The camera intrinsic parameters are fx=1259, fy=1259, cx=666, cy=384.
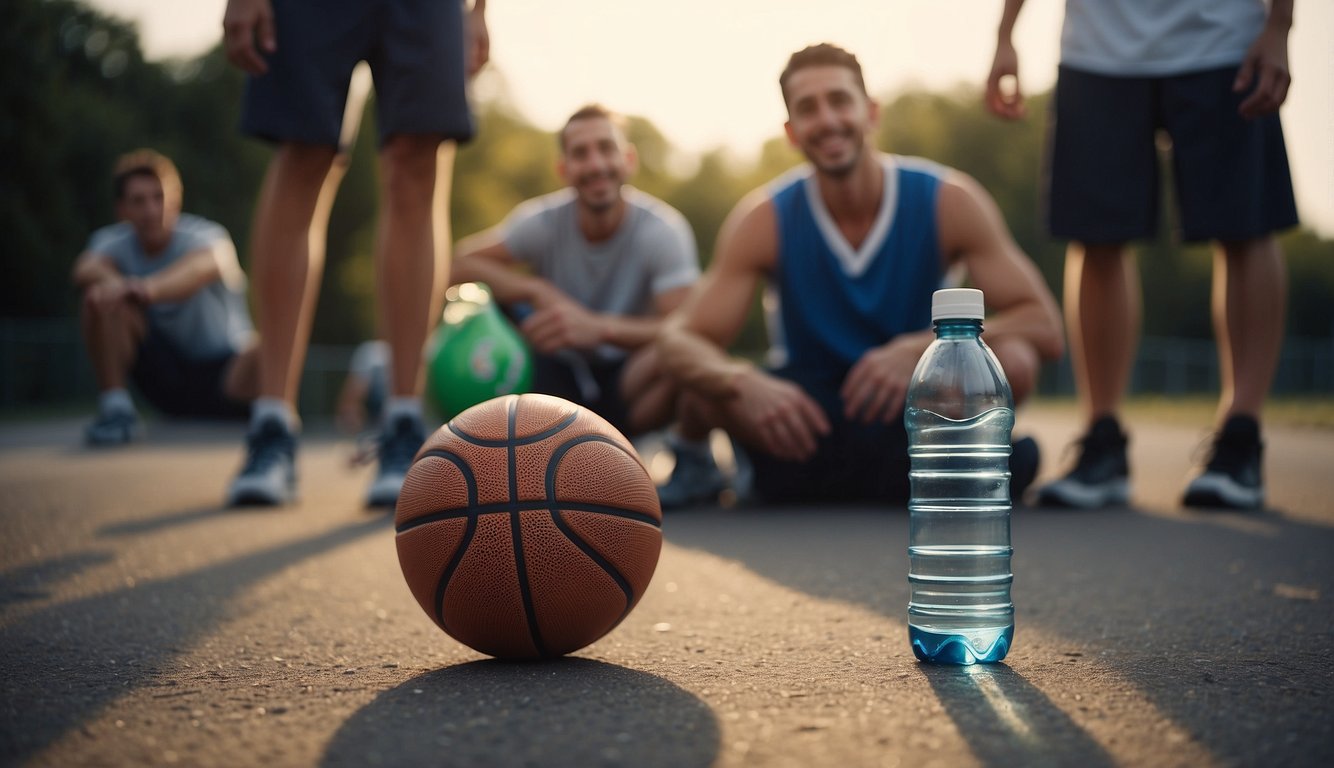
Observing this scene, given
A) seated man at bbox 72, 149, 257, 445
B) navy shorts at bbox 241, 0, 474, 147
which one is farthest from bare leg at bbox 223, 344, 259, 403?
navy shorts at bbox 241, 0, 474, 147

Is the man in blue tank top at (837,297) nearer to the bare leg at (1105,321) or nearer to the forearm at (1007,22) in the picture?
the bare leg at (1105,321)

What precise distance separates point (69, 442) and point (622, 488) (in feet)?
26.3

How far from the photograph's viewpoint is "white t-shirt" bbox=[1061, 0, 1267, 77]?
4562 millimetres

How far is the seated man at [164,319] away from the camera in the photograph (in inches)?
331

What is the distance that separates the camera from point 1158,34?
15.2 feet

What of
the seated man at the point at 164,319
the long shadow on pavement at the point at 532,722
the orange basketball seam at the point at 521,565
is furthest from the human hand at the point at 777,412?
the seated man at the point at 164,319

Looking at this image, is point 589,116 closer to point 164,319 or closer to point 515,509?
point 515,509

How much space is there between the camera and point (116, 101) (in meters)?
27.8

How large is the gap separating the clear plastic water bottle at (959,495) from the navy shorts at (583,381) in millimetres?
3281

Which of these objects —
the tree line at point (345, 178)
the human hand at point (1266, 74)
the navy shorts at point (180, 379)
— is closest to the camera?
the human hand at point (1266, 74)

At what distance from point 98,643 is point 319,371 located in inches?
882

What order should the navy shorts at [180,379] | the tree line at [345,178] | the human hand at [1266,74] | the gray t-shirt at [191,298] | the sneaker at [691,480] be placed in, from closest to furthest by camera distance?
1. the human hand at [1266,74]
2. the sneaker at [691,480]
3. the gray t-shirt at [191,298]
4. the navy shorts at [180,379]
5. the tree line at [345,178]

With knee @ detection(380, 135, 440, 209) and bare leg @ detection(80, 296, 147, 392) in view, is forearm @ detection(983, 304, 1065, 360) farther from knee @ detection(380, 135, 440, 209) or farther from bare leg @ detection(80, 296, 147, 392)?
bare leg @ detection(80, 296, 147, 392)

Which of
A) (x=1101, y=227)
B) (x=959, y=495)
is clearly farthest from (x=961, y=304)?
(x=1101, y=227)
